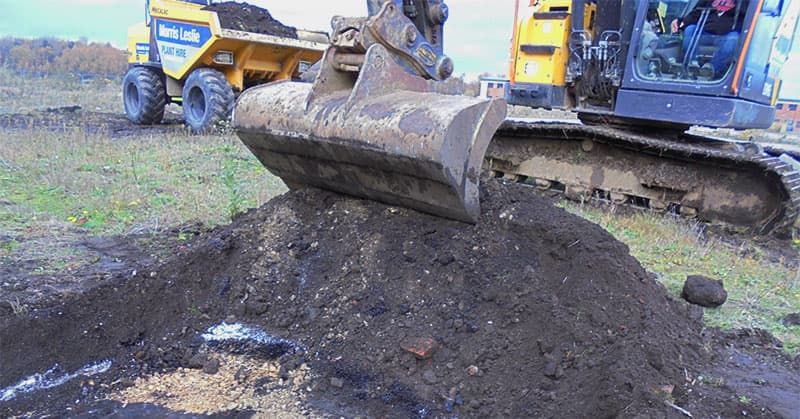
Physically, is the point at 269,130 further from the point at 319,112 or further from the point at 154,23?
the point at 154,23

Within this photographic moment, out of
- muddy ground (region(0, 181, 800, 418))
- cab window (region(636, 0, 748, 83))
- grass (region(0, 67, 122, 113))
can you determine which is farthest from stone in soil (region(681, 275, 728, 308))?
grass (region(0, 67, 122, 113))

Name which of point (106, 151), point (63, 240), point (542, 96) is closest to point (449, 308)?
point (63, 240)

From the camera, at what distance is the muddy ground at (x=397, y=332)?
284 centimetres

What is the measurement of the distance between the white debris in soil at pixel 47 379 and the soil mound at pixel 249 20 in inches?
334

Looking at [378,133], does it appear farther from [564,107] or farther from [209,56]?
[209,56]

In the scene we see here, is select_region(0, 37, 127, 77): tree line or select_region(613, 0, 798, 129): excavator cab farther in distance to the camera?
select_region(0, 37, 127, 77): tree line

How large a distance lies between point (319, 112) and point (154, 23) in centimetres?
963

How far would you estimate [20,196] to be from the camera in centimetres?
603

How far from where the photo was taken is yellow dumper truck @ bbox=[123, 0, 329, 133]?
10.4 meters

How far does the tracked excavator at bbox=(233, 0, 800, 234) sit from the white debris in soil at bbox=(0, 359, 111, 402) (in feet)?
5.07

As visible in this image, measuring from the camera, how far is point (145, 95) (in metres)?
11.9

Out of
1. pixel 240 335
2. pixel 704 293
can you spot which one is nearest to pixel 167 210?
pixel 240 335

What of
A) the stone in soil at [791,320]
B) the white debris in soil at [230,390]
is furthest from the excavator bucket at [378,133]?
the stone in soil at [791,320]

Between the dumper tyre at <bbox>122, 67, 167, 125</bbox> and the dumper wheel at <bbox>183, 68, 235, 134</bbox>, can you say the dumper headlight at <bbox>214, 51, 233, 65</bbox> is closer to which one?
the dumper wheel at <bbox>183, 68, 235, 134</bbox>
